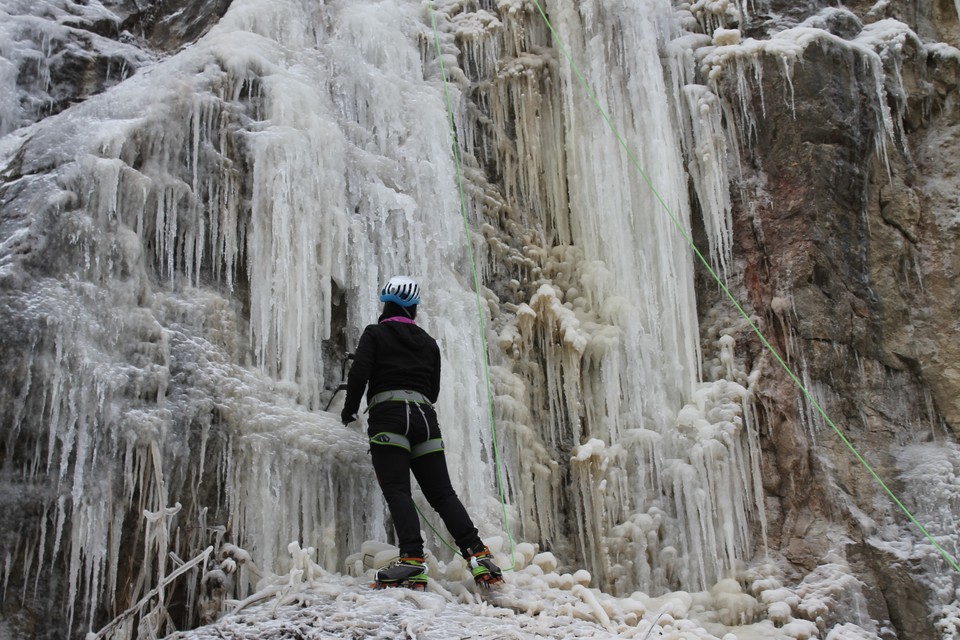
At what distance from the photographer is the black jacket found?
555cm

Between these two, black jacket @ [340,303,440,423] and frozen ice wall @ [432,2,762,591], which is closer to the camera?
black jacket @ [340,303,440,423]

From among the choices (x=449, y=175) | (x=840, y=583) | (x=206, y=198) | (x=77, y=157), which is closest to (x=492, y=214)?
(x=449, y=175)

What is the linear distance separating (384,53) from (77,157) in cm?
285

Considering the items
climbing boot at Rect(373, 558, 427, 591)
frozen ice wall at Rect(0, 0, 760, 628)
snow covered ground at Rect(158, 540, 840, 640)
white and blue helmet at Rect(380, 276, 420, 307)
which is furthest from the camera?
white and blue helmet at Rect(380, 276, 420, 307)

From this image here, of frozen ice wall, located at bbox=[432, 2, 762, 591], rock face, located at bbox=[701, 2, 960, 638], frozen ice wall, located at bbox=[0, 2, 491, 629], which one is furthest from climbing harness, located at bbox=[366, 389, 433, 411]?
rock face, located at bbox=[701, 2, 960, 638]

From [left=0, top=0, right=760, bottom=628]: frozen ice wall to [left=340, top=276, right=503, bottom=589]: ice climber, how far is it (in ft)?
2.38

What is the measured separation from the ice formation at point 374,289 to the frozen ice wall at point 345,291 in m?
0.02

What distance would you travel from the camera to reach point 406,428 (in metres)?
5.43

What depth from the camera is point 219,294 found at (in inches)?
248

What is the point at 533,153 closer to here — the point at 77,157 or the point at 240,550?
the point at 77,157

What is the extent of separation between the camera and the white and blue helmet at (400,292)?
5.78 m

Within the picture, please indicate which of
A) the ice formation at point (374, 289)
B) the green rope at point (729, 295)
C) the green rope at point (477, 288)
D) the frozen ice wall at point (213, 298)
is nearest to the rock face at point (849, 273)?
the green rope at point (729, 295)

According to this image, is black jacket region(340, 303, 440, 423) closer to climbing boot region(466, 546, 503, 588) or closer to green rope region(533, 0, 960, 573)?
climbing boot region(466, 546, 503, 588)

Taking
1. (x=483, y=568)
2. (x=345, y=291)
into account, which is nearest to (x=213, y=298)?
(x=345, y=291)
